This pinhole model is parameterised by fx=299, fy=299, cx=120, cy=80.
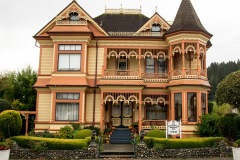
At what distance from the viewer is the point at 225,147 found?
19.5m

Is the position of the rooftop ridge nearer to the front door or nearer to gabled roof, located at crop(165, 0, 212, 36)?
gabled roof, located at crop(165, 0, 212, 36)

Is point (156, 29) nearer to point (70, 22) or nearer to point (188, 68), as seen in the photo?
point (188, 68)

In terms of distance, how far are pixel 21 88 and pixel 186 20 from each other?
1809cm

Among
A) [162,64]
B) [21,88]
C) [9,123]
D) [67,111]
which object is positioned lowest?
[9,123]

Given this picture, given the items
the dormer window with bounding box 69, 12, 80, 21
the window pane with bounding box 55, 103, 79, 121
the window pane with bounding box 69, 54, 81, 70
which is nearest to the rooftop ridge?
the dormer window with bounding box 69, 12, 80, 21

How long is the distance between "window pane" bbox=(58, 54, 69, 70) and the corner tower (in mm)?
8945

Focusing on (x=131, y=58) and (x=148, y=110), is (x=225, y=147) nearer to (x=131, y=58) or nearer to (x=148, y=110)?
(x=148, y=110)

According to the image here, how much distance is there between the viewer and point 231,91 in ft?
67.0

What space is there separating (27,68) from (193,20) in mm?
18692

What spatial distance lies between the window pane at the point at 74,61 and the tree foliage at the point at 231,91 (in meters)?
12.1

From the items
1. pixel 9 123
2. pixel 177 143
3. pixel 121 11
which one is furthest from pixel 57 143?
pixel 121 11

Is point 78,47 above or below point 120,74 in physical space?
above

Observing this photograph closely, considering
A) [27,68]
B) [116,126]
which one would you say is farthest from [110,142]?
[27,68]

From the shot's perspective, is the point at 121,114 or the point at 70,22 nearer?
the point at 70,22
